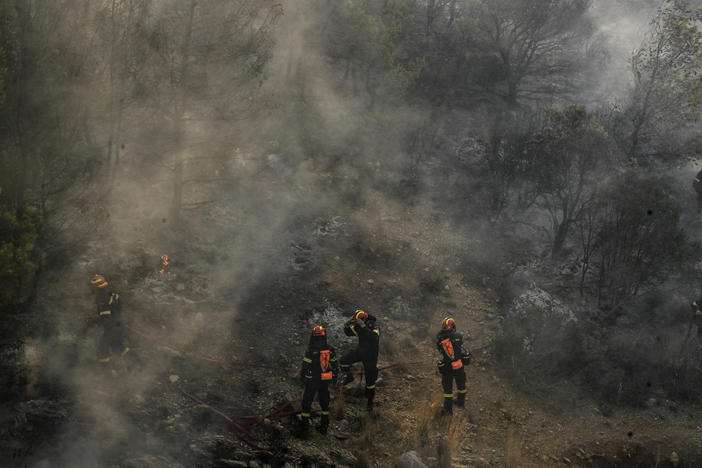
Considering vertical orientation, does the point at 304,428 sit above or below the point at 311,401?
below

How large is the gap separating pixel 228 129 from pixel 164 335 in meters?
5.02

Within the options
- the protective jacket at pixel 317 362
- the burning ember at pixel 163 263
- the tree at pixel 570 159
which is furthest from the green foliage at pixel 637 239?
the burning ember at pixel 163 263

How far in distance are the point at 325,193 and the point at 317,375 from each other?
7.84m

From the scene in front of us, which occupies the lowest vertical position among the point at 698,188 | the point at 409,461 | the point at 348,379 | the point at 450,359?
the point at 409,461

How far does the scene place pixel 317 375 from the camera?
6.20 metres

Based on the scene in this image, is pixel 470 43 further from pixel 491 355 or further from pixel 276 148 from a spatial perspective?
pixel 491 355

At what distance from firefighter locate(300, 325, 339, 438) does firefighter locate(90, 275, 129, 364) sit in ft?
8.29

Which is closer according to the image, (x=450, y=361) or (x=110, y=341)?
(x=110, y=341)

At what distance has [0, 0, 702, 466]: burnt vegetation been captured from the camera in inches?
252

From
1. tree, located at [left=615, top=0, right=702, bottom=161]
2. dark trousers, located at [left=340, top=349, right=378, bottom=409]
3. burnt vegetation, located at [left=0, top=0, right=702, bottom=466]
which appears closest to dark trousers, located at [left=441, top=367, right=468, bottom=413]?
dark trousers, located at [left=340, top=349, right=378, bottom=409]

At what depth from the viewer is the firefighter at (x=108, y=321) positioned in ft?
20.9

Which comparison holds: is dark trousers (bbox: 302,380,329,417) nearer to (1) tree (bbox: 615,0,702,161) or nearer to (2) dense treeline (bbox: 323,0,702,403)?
(2) dense treeline (bbox: 323,0,702,403)

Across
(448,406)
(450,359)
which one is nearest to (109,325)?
(450,359)

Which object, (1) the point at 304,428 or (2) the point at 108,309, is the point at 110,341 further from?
(1) the point at 304,428
